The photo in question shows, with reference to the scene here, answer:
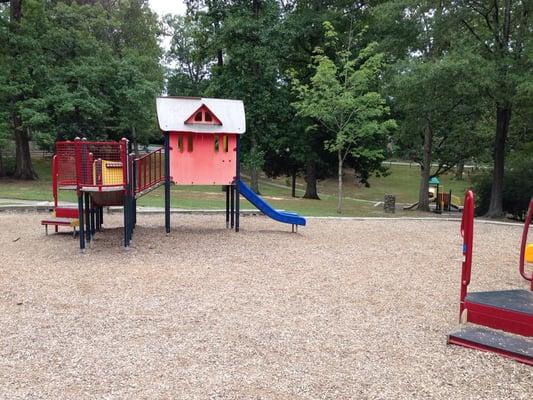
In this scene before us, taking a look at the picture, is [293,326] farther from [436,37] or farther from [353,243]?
[436,37]

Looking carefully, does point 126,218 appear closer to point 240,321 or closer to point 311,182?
point 240,321

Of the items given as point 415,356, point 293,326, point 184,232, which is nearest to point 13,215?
point 184,232

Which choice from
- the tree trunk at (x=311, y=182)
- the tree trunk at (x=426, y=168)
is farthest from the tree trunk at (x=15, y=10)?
the tree trunk at (x=426, y=168)

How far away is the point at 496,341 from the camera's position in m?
4.68

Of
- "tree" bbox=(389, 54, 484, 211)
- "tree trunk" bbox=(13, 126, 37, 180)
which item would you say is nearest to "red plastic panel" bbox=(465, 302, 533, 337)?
"tree" bbox=(389, 54, 484, 211)

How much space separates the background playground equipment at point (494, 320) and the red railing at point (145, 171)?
696 cm

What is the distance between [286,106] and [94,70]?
34.3 ft

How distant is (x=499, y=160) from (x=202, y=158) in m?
13.0

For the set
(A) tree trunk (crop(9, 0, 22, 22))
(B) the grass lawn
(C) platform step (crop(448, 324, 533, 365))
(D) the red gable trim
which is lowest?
(B) the grass lawn

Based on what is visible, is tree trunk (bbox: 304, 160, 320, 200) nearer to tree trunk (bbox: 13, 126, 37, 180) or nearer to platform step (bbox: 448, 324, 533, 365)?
tree trunk (bbox: 13, 126, 37, 180)

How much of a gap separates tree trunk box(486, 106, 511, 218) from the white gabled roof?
11.6 metres

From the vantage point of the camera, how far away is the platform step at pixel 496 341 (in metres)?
4.43

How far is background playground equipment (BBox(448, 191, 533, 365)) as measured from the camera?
458cm

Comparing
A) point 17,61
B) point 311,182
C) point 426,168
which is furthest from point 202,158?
point 17,61
